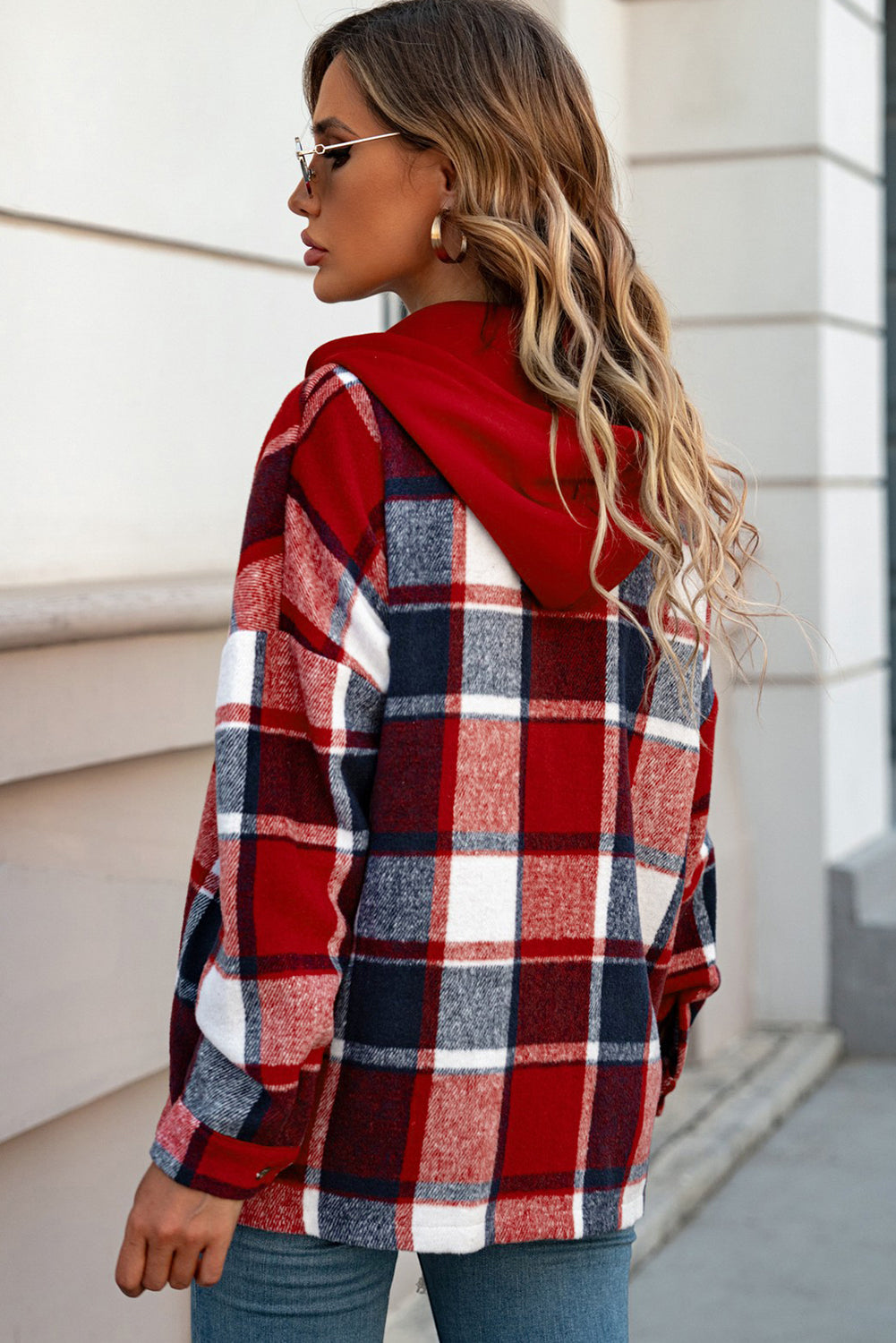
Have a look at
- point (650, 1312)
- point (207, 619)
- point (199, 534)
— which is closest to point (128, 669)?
point (207, 619)

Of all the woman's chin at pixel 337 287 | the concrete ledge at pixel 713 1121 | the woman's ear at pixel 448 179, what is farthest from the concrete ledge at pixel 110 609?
the concrete ledge at pixel 713 1121

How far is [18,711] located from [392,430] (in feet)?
3.32

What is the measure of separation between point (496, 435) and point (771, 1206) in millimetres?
2979

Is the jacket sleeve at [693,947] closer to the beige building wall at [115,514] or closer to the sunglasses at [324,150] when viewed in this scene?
the beige building wall at [115,514]

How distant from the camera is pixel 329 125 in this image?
151 cm

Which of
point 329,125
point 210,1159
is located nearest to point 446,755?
point 210,1159

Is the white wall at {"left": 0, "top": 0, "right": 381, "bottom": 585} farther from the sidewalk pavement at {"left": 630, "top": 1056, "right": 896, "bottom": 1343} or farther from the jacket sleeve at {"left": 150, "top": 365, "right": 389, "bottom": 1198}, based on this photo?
the sidewalk pavement at {"left": 630, "top": 1056, "right": 896, "bottom": 1343}

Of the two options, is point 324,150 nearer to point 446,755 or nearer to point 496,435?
point 496,435

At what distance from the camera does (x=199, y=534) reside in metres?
2.82

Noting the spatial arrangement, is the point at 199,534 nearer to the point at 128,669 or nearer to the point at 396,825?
the point at 128,669

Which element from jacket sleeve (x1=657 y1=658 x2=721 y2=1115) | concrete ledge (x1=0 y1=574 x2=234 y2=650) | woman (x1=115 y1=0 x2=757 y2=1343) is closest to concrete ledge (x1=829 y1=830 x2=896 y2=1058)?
concrete ledge (x1=0 y1=574 x2=234 y2=650)

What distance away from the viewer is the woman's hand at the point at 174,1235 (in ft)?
4.33

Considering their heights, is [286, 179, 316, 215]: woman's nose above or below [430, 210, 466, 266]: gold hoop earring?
above

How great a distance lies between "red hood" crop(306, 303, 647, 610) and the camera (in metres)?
1.36
